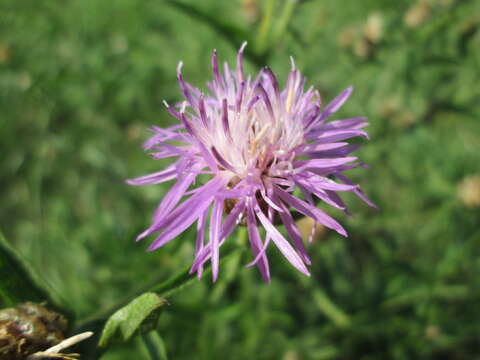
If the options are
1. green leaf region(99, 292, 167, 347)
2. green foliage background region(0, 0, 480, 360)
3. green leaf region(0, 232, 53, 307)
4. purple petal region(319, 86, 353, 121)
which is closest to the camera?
green leaf region(99, 292, 167, 347)

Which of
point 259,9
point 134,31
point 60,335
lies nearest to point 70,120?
point 134,31

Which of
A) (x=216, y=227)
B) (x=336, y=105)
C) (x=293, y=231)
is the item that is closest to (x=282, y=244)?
(x=293, y=231)

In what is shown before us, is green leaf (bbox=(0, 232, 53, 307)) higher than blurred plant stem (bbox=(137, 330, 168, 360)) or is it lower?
higher

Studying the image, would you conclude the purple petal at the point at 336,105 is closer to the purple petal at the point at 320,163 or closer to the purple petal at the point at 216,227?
the purple petal at the point at 320,163

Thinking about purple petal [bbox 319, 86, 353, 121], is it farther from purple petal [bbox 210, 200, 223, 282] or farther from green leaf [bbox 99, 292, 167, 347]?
green leaf [bbox 99, 292, 167, 347]

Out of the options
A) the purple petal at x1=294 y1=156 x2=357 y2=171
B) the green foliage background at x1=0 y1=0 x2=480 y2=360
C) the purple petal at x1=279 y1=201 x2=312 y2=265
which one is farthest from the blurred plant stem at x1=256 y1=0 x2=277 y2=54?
the purple petal at x1=279 y1=201 x2=312 y2=265

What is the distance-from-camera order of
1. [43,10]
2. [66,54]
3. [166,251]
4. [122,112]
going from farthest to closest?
[43,10] < [66,54] < [122,112] < [166,251]

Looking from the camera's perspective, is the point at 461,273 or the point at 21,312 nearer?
the point at 21,312

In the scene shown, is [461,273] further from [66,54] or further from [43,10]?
[43,10]
